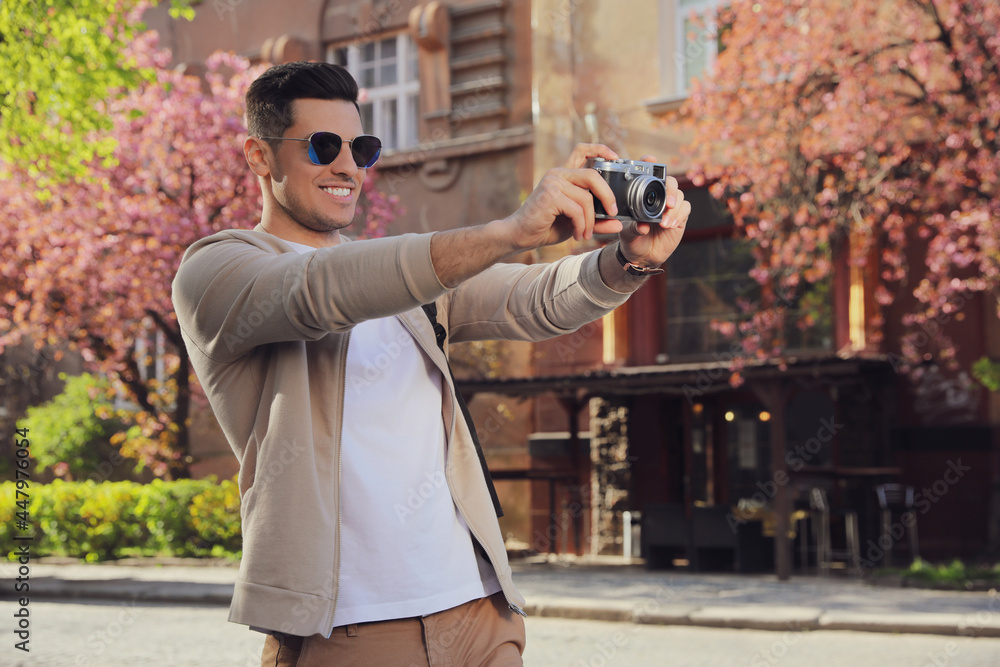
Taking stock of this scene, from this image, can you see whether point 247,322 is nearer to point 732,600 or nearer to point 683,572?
point 732,600

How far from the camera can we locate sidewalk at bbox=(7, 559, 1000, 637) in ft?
32.7

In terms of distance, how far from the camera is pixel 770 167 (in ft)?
44.4

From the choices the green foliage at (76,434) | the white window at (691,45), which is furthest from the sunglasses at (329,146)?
the green foliage at (76,434)

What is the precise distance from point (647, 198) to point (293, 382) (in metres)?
Answer: 0.77

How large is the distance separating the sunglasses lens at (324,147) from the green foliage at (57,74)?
9.38 m

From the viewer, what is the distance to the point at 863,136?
13039mm

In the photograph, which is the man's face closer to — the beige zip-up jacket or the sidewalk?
the beige zip-up jacket

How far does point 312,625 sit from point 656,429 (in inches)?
583

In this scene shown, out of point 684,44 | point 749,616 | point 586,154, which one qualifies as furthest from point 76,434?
point 586,154

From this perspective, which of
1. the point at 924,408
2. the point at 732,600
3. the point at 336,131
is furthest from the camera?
the point at 924,408

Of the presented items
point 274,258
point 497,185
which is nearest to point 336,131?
point 274,258

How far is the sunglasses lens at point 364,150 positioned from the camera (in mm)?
2471

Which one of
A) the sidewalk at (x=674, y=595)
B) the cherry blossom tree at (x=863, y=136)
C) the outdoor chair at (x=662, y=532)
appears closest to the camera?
the sidewalk at (x=674, y=595)

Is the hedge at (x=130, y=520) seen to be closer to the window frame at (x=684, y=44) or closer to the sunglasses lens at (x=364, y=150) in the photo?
the window frame at (x=684, y=44)
